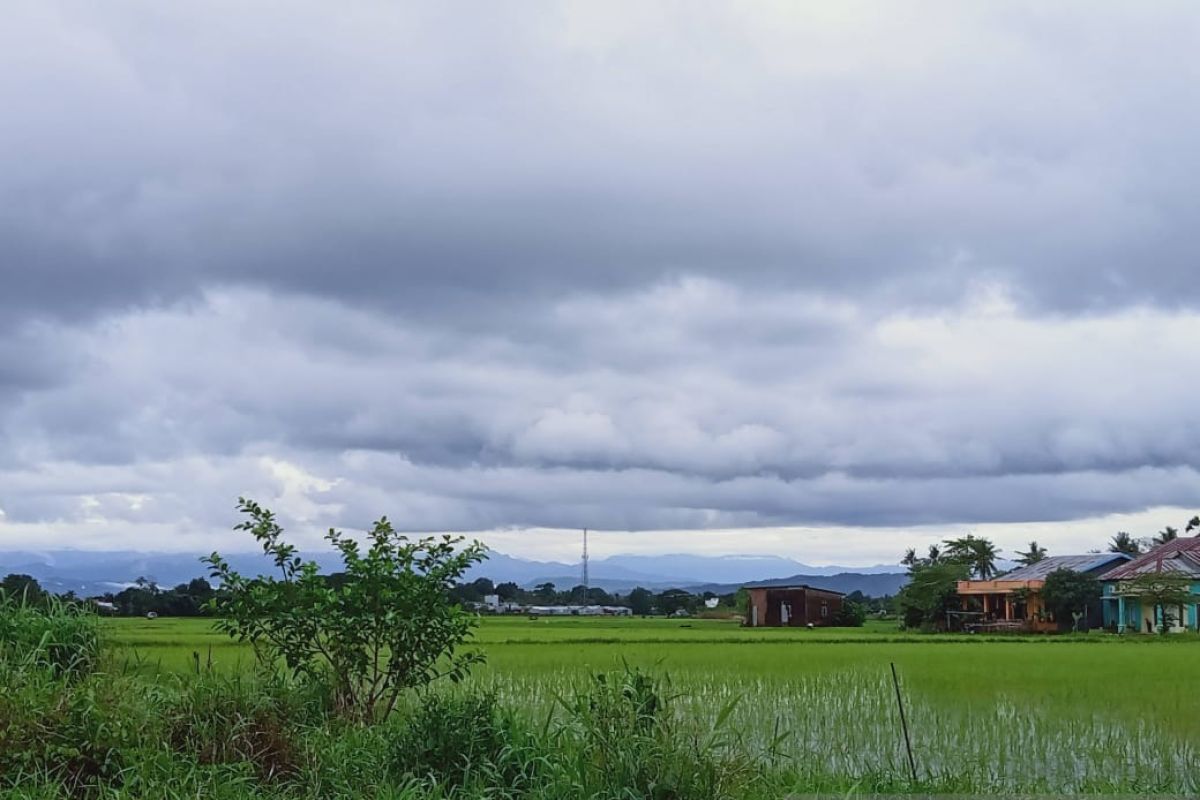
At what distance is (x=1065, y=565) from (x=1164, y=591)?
12614 millimetres

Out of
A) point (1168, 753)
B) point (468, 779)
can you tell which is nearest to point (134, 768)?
point (468, 779)

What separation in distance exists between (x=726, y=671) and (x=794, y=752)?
8.47 m

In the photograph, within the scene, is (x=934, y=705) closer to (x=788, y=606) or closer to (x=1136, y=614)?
(x=1136, y=614)

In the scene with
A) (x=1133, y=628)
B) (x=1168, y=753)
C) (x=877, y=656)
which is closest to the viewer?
(x=1168, y=753)

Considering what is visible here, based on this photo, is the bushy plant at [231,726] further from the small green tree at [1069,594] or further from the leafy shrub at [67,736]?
the small green tree at [1069,594]

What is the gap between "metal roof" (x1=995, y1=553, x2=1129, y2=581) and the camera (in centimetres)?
5282

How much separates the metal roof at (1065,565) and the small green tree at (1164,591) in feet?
27.4

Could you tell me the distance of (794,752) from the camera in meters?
10.1

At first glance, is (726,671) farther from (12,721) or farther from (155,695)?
(12,721)

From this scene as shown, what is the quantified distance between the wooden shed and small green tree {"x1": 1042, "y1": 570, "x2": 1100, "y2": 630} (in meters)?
9.78

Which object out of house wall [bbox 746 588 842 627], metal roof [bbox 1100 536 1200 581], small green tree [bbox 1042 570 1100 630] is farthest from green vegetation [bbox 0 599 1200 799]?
house wall [bbox 746 588 842 627]

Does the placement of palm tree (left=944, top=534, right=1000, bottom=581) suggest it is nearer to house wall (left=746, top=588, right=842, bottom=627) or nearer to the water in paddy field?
house wall (left=746, top=588, right=842, bottom=627)

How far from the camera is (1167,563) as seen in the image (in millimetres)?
46500

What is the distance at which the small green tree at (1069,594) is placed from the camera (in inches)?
1778
